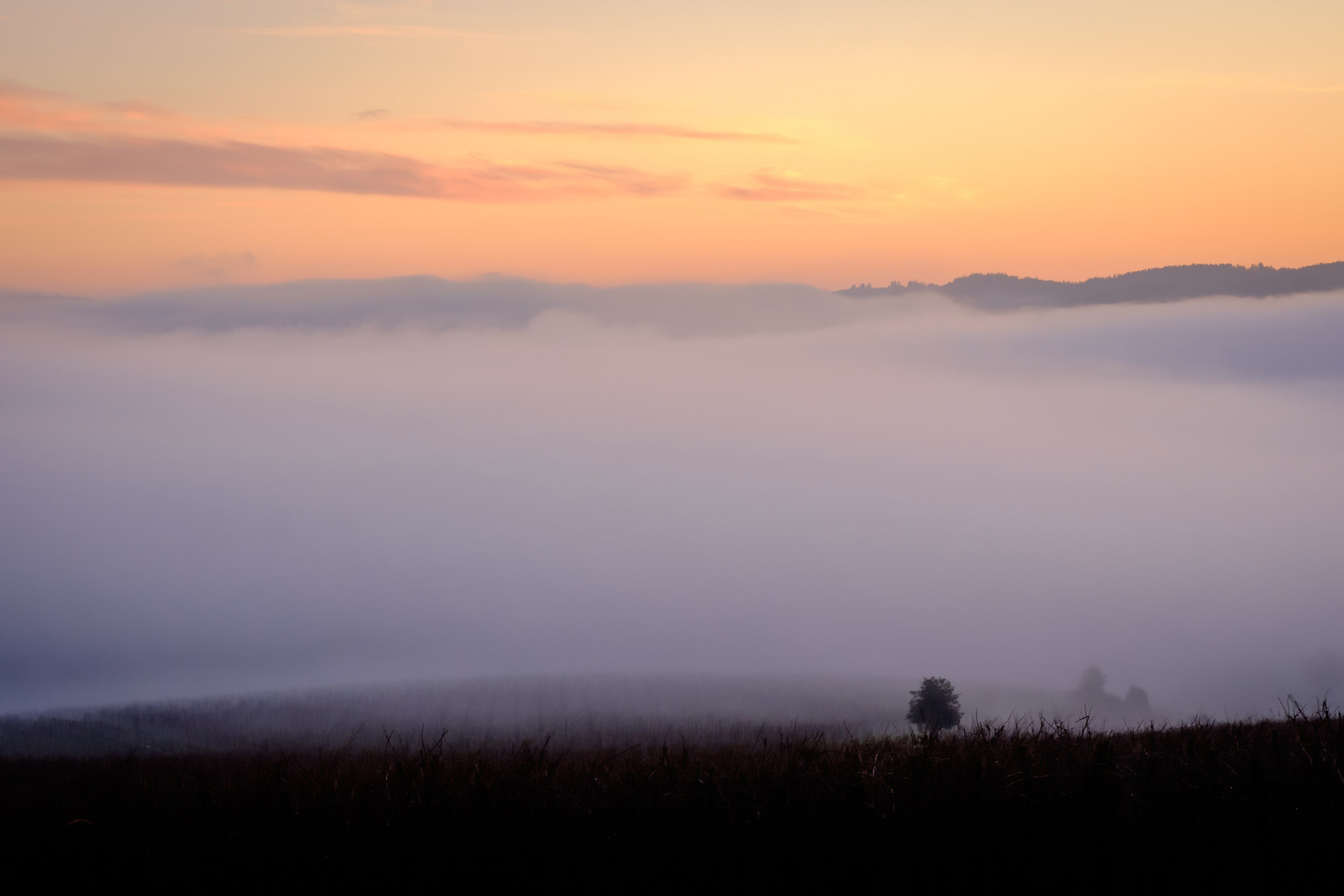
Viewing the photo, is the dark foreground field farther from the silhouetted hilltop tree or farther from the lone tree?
the silhouetted hilltop tree

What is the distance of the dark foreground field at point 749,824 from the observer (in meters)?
10.6

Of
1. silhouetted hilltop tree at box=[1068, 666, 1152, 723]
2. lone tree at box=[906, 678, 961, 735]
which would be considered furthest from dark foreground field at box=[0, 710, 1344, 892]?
silhouetted hilltop tree at box=[1068, 666, 1152, 723]

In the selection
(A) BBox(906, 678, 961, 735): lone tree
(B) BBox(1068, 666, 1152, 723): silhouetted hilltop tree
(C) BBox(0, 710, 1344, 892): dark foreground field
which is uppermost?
(C) BBox(0, 710, 1344, 892): dark foreground field


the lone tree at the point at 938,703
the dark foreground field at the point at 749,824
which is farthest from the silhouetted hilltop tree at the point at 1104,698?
the dark foreground field at the point at 749,824

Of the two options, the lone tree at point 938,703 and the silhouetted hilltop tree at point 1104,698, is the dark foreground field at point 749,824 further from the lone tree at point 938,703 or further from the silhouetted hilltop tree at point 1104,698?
the silhouetted hilltop tree at point 1104,698

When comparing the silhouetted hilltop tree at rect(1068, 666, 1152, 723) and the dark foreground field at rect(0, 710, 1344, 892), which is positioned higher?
the dark foreground field at rect(0, 710, 1344, 892)

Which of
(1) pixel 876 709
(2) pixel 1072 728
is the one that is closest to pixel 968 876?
(2) pixel 1072 728

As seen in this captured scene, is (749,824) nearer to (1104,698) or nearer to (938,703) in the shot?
(938,703)

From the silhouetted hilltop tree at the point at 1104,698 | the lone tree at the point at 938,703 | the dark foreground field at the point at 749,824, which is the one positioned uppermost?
the dark foreground field at the point at 749,824

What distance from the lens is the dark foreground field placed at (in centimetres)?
1062

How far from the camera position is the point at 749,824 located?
11.5 m

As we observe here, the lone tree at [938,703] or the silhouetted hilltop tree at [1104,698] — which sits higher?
the lone tree at [938,703]

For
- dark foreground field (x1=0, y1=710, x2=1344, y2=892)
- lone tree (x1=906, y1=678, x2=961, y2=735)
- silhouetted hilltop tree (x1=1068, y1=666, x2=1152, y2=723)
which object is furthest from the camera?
silhouetted hilltop tree (x1=1068, y1=666, x2=1152, y2=723)

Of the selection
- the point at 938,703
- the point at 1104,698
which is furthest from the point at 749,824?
the point at 1104,698
